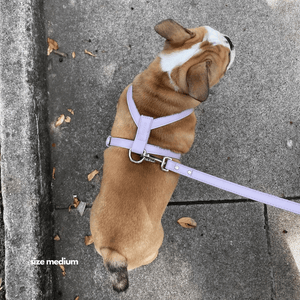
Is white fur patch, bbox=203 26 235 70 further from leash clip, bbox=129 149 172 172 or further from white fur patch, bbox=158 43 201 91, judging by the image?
leash clip, bbox=129 149 172 172

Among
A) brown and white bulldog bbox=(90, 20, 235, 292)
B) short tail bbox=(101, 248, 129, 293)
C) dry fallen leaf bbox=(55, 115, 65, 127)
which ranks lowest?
short tail bbox=(101, 248, 129, 293)

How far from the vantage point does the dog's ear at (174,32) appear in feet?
6.82

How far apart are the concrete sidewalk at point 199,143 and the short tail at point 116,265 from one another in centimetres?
100

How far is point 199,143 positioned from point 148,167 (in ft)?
3.82

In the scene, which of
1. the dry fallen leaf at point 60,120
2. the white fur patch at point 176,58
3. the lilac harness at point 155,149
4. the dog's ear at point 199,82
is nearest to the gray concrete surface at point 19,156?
the dry fallen leaf at point 60,120

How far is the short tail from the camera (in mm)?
1959

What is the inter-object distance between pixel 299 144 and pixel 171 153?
6.21ft

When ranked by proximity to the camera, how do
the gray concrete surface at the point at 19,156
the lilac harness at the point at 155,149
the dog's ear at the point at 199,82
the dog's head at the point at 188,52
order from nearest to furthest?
the dog's ear at the point at 199,82 < the lilac harness at the point at 155,149 < the dog's head at the point at 188,52 < the gray concrete surface at the point at 19,156

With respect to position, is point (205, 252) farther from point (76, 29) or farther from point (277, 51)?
point (76, 29)

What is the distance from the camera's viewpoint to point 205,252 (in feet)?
9.77

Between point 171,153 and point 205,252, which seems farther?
point 205,252

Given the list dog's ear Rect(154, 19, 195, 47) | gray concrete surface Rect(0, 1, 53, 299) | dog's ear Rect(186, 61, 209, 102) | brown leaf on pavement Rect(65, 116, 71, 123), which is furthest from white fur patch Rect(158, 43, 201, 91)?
gray concrete surface Rect(0, 1, 53, 299)

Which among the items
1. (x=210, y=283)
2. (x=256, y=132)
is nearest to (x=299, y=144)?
(x=256, y=132)

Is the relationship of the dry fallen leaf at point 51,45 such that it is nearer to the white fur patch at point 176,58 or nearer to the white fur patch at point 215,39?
the white fur patch at point 176,58
